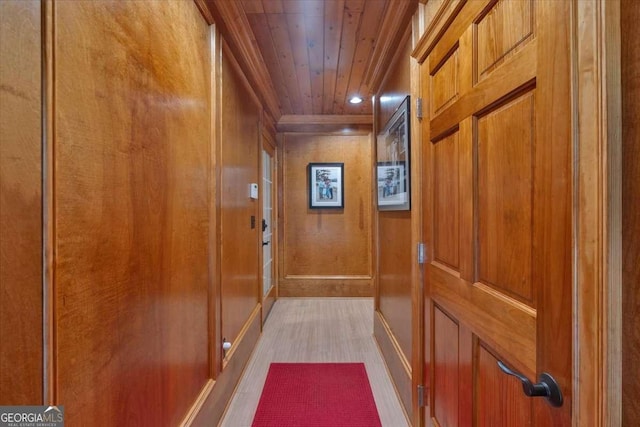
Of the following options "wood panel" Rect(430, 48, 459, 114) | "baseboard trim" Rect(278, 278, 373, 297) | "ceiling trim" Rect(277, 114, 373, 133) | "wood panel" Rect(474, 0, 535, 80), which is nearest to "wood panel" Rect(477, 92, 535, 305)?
"wood panel" Rect(474, 0, 535, 80)

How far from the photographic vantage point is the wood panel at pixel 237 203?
6.55ft

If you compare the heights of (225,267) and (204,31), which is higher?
(204,31)

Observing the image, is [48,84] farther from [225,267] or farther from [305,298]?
[305,298]

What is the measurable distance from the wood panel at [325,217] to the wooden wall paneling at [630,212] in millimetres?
3810

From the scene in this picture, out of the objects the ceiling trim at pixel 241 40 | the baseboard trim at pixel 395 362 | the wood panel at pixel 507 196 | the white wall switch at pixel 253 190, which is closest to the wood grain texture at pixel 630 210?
the wood panel at pixel 507 196

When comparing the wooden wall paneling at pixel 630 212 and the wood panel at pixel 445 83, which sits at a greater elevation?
the wood panel at pixel 445 83

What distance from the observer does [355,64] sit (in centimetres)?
267

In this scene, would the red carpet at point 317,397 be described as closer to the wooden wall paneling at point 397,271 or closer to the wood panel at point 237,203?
the wooden wall paneling at point 397,271

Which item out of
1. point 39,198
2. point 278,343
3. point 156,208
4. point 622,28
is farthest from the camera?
point 278,343

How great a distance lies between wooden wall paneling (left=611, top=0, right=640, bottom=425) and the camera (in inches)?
20.7

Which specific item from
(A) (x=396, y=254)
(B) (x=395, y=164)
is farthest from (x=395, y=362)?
(B) (x=395, y=164)

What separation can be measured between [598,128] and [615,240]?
0.66 ft

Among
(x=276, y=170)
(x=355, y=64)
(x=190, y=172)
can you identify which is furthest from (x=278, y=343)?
(x=355, y=64)

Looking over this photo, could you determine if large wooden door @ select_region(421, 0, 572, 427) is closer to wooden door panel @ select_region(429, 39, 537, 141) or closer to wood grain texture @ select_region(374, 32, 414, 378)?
wooden door panel @ select_region(429, 39, 537, 141)
